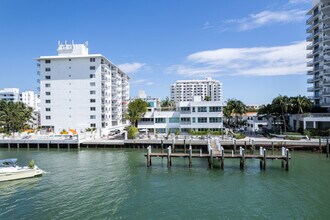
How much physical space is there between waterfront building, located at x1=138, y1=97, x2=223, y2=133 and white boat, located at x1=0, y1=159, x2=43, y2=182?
3983 centimetres

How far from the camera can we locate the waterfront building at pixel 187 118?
68062 millimetres

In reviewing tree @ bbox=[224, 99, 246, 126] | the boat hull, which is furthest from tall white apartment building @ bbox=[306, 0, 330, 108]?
the boat hull

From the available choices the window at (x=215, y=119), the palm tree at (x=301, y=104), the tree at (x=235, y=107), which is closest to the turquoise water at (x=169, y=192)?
the window at (x=215, y=119)

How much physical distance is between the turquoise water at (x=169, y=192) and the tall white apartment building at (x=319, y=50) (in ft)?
143

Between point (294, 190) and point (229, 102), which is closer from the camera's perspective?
point (294, 190)

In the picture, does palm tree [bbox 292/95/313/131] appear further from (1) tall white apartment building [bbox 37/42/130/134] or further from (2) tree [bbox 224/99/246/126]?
(1) tall white apartment building [bbox 37/42/130/134]

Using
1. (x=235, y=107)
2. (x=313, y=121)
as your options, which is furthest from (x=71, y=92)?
(x=313, y=121)

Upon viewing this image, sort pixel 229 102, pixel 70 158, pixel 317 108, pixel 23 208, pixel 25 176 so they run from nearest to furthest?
pixel 23 208
pixel 25 176
pixel 70 158
pixel 317 108
pixel 229 102

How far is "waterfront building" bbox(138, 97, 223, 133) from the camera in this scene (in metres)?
68.1

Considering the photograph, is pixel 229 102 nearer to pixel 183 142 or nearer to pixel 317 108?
pixel 317 108

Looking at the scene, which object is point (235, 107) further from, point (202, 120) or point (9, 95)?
point (9, 95)

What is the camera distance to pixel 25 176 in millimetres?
33156

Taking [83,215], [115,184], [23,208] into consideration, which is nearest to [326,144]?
[115,184]

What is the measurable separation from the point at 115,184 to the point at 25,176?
12.3 metres
